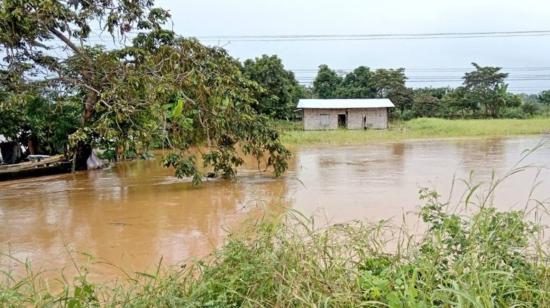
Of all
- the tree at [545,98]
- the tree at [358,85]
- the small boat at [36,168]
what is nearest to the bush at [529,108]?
the tree at [545,98]

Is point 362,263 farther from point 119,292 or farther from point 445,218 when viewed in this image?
point 119,292

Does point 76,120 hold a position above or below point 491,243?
above

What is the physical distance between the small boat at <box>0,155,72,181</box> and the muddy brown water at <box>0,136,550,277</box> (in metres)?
0.48

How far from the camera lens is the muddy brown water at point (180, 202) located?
5973 mm

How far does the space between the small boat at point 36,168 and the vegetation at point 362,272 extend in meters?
11.3

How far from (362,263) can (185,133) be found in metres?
8.05

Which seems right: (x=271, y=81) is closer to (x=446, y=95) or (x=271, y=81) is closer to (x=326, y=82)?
(x=326, y=82)

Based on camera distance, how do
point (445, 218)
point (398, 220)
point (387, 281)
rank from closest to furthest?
point (387, 281) < point (445, 218) < point (398, 220)

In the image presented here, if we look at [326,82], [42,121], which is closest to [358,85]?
[326,82]

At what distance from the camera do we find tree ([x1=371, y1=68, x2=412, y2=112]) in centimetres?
3466

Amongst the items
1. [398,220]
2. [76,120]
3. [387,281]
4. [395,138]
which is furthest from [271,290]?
[395,138]

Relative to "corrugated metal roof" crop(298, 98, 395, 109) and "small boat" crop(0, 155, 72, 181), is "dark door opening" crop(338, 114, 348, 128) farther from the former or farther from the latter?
"small boat" crop(0, 155, 72, 181)

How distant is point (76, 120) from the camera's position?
557 inches

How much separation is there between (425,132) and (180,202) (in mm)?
20628
